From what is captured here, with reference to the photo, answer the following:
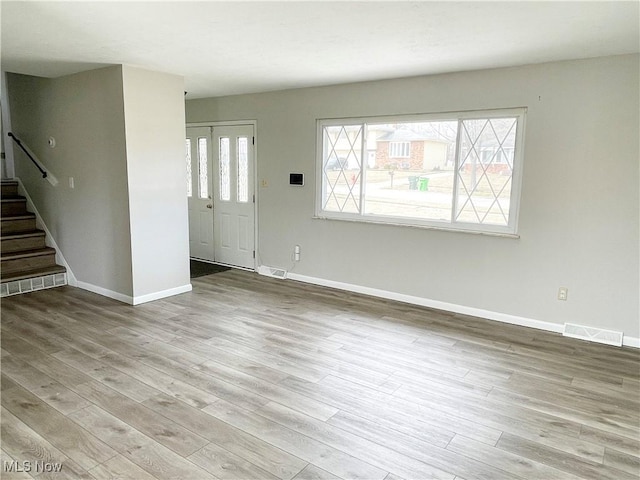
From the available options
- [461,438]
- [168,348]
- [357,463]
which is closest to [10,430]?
[168,348]

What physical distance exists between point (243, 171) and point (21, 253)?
9.40ft

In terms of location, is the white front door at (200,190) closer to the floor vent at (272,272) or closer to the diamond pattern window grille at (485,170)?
the floor vent at (272,272)

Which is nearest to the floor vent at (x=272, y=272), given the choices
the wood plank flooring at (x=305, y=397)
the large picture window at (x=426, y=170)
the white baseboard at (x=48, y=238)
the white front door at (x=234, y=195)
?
the white front door at (x=234, y=195)

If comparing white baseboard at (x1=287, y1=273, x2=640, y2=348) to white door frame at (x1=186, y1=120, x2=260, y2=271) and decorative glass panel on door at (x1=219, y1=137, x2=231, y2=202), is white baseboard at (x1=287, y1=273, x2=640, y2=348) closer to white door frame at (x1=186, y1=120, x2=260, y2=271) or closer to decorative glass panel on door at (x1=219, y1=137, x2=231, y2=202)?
white door frame at (x1=186, y1=120, x2=260, y2=271)

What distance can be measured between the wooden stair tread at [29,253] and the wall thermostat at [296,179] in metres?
3.07

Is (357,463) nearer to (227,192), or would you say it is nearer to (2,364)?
(2,364)

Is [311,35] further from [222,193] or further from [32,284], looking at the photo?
[32,284]

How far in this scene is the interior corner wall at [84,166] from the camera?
174 inches

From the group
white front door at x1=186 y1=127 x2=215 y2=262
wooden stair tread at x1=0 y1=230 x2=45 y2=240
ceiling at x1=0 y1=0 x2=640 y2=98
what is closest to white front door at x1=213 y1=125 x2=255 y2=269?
white front door at x1=186 y1=127 x2=215 y2=262

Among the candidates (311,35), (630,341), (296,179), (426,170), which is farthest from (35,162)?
(630,341)

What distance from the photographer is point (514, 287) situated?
415 cm

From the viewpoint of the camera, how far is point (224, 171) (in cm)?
620

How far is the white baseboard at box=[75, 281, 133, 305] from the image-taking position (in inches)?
182

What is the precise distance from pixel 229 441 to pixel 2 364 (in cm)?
204
